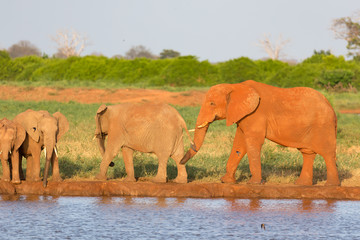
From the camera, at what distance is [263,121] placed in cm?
1159

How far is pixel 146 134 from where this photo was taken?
38.7 feet

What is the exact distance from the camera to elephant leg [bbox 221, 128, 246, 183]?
11945 millimetres

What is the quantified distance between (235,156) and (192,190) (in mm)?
1223

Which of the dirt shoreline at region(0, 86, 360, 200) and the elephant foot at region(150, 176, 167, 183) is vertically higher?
the elephant foot at region(150, 176, 167, 183)

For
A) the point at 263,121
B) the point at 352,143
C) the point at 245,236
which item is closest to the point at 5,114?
the point at 352,143

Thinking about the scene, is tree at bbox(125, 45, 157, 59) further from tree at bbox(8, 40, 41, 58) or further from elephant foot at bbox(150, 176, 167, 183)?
elephant foot at bbox(150, 176, 167, 183)

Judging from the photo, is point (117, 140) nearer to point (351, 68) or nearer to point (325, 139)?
point (325, 139)

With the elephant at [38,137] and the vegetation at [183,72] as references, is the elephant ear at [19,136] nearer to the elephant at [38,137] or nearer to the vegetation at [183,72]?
the elephant at [38,137]

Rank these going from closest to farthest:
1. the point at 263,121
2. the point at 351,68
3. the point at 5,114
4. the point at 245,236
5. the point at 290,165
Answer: the point at 245,236
the point at 263,121
the point at 290,165
the point at 5,114
the point at 351,68

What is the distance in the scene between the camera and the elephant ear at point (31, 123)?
37.6ft

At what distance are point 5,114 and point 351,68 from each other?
30.1 m

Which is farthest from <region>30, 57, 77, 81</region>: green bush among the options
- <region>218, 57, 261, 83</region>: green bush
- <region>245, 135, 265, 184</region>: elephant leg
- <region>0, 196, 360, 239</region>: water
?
<region>0, 196, 360, 239</region>: water

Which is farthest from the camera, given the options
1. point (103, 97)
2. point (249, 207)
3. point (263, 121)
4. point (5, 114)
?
point (103, 97)

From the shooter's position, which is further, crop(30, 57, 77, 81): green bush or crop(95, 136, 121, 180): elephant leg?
crop(30, 57, 77, 81): green bush
